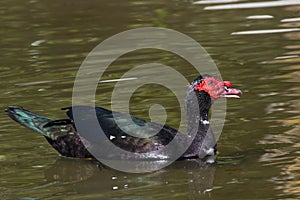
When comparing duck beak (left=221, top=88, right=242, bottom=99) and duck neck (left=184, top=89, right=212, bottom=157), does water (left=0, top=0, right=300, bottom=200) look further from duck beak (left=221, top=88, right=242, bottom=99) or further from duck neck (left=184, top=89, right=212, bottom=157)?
duck beak (left=221, top=88, right=242, bottom=99)

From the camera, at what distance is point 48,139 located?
10.5 meters

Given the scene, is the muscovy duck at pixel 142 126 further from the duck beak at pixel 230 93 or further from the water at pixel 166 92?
the water at pixel 166 92

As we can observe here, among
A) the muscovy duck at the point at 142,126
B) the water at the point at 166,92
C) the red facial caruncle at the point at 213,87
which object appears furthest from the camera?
the red facial caruncle at the point at 213,87

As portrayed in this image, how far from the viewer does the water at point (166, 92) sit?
9344 millimetres

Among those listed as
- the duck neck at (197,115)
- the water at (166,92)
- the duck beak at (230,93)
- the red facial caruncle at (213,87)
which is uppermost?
the red facial caruncle at (213,87)

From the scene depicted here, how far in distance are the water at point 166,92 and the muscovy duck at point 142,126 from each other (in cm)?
16

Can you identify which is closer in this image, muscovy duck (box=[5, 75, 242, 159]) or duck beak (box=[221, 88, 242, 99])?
muscovy duck (box=[5, 75, 242, 159])

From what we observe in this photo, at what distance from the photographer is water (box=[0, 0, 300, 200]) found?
9344 millimetres

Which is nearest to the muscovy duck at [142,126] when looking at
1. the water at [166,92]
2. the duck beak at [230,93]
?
the duck beak at [230,93]

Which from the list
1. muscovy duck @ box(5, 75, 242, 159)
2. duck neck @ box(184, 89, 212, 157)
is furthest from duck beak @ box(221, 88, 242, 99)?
duck neck @ box(184, 89, 212, 157)

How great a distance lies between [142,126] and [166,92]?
2632 millimetres

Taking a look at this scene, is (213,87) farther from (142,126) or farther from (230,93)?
(142,126)

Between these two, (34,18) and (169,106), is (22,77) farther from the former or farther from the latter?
(34,18)

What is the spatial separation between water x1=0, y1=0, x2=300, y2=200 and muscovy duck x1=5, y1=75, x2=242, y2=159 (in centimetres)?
16
